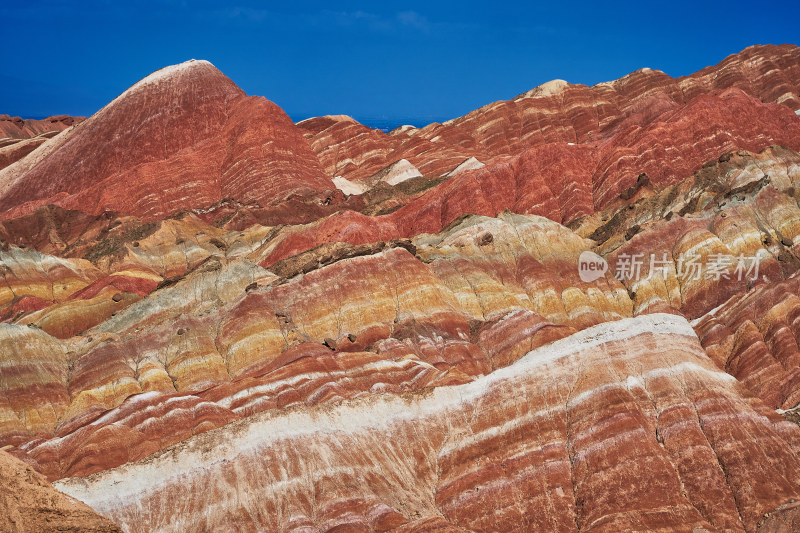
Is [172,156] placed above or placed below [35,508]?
above

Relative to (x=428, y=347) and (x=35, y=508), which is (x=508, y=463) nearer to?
(x=428, y=347)

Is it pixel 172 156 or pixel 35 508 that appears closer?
pixel 35 508

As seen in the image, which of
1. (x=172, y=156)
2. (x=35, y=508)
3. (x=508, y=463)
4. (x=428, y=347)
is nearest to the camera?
(x=35, y=508)

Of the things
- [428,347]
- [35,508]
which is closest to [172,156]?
[428,347]

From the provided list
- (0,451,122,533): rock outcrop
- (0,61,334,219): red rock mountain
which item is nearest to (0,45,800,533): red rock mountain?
(0,451,122,533): rock outcrop

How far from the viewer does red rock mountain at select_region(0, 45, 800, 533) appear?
45.8 meters

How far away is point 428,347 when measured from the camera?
64062 millimetres

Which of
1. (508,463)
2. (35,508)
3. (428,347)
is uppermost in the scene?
(428,347)

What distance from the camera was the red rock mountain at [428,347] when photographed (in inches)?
1802

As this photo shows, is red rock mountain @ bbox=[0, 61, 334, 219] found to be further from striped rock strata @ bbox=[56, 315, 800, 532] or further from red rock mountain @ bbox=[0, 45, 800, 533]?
striped rock strata @ bbox=[56, 315, 800, 532]

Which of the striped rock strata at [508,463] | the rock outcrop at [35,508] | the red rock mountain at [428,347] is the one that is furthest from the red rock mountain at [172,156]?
the rock outcrop at [35,508]

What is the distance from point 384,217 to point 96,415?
50.3 m

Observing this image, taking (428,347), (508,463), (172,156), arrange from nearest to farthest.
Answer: (508,463) < (428,347) < (172,156)

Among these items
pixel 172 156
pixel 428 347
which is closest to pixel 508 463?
pixel 428 347
